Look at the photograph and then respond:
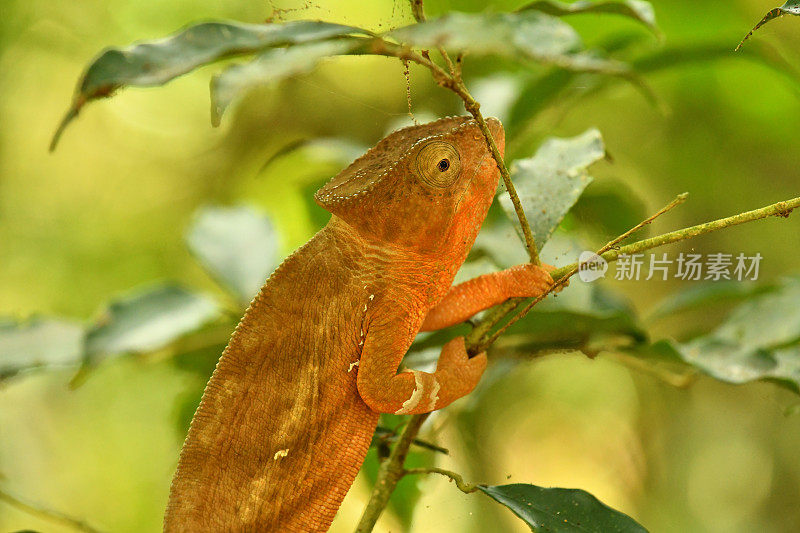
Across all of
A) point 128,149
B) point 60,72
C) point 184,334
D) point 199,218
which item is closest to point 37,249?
point 128,149

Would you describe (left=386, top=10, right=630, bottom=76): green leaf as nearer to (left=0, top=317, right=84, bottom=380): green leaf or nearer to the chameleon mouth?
the chameleon mouth

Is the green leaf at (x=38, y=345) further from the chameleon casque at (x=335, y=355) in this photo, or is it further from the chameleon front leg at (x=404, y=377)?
the chameleon front leg at (x=404, y=377)

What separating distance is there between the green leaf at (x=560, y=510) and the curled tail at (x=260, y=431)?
24 centimetres

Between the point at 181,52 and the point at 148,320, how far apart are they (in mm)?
840

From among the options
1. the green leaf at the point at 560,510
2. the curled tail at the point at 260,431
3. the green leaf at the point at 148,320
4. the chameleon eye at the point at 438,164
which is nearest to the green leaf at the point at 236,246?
the green leaf at the point at 148,320

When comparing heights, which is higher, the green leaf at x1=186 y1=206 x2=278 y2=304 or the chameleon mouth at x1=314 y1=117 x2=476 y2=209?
the chameleon mouth at x1=314 y1=117 x2=476 y2=209

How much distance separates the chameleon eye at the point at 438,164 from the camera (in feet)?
3.18

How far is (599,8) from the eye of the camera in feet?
3.13

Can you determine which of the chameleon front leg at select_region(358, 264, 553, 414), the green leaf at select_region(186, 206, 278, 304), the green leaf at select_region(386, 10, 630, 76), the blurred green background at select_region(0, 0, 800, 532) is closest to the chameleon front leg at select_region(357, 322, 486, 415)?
the chameleon front leg at select_region(358, 264, 553, 414)

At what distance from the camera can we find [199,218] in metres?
1.67

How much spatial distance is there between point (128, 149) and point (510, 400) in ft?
8.26

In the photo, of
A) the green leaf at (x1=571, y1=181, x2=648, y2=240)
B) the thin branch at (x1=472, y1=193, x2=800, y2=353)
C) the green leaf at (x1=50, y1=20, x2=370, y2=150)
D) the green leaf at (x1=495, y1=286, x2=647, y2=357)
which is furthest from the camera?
the green leaf at (x1=571, y1=181, x2=648, y2=240)

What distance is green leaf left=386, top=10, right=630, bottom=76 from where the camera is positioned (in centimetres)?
59

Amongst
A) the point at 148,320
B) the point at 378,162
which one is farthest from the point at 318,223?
the point at 378,162
